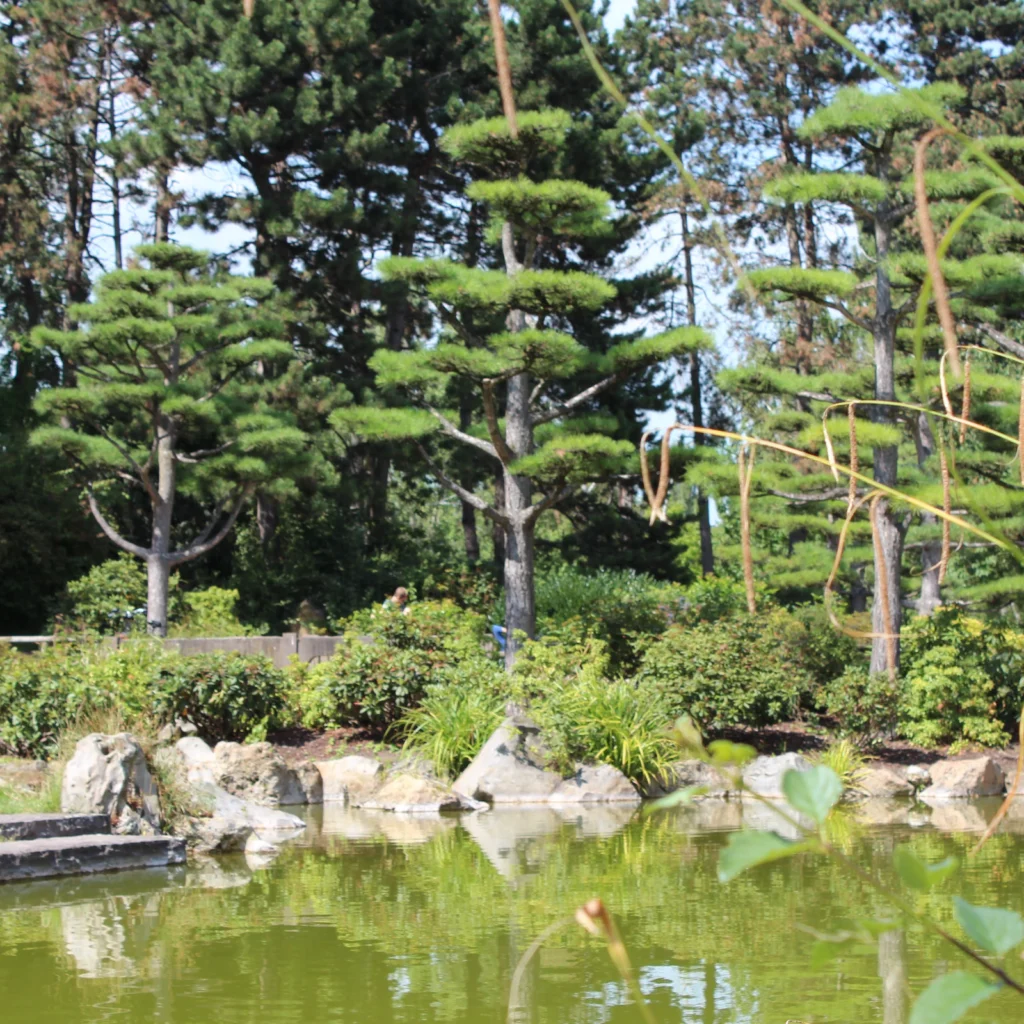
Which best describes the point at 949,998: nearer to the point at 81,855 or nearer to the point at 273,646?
the point at 81,855

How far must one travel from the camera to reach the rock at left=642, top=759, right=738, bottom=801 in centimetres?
1179

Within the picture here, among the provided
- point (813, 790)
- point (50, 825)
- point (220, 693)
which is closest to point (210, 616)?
point (220, 693)

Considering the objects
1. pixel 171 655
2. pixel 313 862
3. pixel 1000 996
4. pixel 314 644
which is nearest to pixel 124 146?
pixel 314 644

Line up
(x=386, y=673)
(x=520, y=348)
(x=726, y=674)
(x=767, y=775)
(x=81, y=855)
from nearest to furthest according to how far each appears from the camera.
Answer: (x=81, y=855)
(x=767, y=775)
(x=726, y=674)
(x=386, y=673)
(x=520, y=348)

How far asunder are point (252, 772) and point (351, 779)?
3.71 ft

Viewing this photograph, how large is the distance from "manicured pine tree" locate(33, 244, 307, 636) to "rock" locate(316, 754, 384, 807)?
21.8 feet

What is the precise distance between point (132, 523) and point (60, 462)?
166 centimetres

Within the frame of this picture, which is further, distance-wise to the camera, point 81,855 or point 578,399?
point 578,399

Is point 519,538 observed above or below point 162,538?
below

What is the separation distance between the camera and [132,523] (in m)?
22.9

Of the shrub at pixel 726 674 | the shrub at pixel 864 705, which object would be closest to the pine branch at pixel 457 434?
the shrub at pixel 726 674

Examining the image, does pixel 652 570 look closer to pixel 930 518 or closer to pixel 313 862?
pixel 930 518

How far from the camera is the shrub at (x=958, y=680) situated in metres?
13.2

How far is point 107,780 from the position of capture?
814 centimetres
